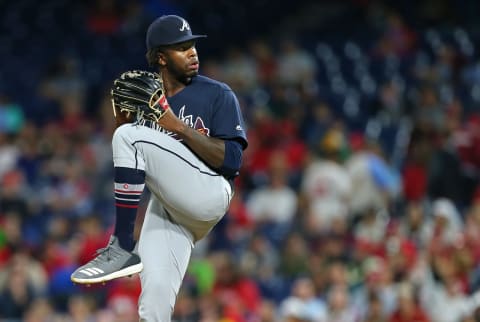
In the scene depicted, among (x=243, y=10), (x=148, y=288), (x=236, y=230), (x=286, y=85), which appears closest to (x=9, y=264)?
(x=236, y=230)

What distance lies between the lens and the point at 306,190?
927 cm

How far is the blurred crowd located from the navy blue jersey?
2.55 metres

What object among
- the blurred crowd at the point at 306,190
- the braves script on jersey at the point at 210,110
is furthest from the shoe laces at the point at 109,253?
the blurred crowd at the point at 306,190

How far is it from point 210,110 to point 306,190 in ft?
15.9

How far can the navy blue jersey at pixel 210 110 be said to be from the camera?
177 inches

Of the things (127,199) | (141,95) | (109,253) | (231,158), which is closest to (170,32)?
(141,95)

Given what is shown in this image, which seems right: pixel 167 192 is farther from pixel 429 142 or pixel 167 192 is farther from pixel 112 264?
pixel 429 142

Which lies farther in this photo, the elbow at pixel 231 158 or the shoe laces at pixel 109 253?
the elbow at pixel 231 158

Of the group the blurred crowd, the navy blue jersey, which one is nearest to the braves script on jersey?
the navy blue jersey

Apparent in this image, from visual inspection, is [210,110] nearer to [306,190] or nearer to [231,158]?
[231,158]

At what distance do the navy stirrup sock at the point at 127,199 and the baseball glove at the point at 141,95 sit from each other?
0.83 feet

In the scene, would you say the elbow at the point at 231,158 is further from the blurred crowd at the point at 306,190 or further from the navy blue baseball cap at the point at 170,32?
the blurred crowd at the point at 306,190

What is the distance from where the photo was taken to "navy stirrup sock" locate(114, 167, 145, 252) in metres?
4.30

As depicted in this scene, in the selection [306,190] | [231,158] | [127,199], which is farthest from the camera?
[306,190]
